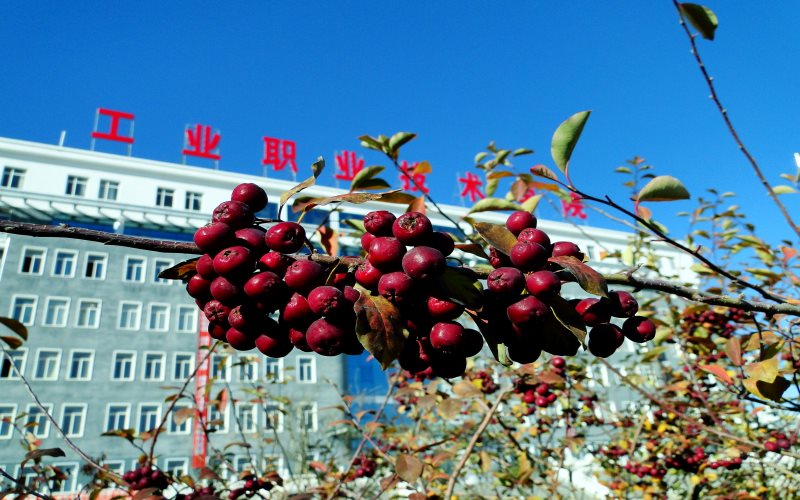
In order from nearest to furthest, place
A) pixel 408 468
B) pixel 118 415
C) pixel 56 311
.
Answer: pixel 408 468 < pixel 118 415 < pixel 56 311

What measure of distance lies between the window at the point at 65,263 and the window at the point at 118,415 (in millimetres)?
6908

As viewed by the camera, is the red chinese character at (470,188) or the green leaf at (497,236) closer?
the green leaf at (497,236)

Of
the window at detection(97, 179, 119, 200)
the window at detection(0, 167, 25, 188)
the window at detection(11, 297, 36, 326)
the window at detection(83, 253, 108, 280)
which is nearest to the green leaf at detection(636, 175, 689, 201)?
the window at detection(11, 297, 36, 326)

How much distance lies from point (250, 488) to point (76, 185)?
29.6m

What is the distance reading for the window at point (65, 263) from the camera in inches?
951

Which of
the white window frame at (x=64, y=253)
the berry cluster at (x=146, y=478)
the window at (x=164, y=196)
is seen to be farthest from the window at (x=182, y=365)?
the berry cluster at (x=146, y=478)

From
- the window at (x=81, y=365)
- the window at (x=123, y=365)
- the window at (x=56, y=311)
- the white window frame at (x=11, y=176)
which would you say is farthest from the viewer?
the white window frame at (x=11, y=176)

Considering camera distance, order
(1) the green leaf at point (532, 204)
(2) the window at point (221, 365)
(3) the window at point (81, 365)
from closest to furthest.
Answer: (1) the green leaf at point (532, 204) → (2) the window at point (221, 365) → (3) the window at point (81, 365)

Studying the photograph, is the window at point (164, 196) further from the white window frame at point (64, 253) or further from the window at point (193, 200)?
the white window frame at point (64, 253)

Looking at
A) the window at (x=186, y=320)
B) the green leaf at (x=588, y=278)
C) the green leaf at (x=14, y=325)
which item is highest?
the window at (x=186, y=320)

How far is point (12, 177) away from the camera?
25391 millimetres

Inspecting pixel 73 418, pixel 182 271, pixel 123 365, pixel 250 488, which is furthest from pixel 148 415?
pixel 182 271

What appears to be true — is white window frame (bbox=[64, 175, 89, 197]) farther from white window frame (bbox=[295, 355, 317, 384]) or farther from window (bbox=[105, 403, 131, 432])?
white window frame (bbox=[295, 355, 317, 384])

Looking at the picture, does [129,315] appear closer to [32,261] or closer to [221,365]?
[32,261]
